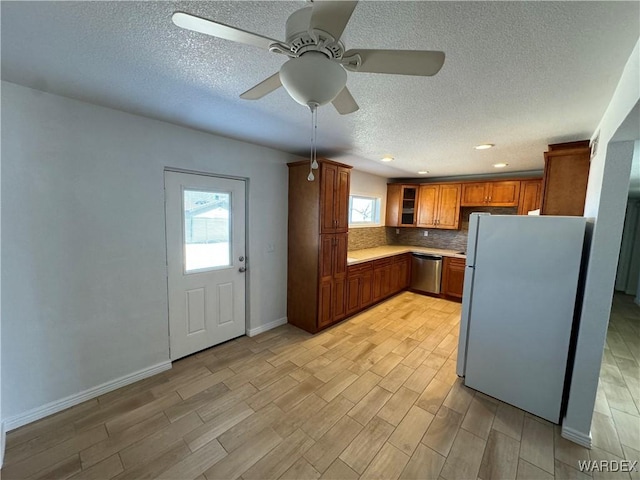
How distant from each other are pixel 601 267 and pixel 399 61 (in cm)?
195

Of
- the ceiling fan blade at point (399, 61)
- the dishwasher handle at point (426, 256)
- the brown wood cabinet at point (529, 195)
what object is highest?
the ceiling fan blade at point (399, 61)

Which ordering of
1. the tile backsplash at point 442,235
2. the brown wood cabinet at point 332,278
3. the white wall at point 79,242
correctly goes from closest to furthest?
the white wall at point 79,242
the brown wood cabinet at point 332,278
the tile backsplash at point 442,235

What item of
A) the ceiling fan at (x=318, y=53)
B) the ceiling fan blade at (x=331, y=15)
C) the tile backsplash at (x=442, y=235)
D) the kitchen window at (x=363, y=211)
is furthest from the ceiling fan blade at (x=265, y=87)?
the tile backsplash at (x=442, y=235)

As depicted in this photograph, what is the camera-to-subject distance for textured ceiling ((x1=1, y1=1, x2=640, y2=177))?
3.43ft

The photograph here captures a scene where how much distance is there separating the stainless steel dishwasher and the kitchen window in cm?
111

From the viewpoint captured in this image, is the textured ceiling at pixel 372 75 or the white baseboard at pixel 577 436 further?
the white baseboard at pixel 577 436

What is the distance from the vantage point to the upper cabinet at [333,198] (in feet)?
10.5

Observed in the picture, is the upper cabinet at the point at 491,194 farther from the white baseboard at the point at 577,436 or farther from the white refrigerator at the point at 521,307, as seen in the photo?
the white baseboard at the point at 577,436

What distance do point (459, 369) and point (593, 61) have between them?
249 cm

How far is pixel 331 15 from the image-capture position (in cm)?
81

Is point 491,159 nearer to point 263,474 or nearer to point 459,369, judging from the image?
point 459,369

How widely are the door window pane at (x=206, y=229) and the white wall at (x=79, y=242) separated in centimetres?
27

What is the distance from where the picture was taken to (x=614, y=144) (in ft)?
5.24

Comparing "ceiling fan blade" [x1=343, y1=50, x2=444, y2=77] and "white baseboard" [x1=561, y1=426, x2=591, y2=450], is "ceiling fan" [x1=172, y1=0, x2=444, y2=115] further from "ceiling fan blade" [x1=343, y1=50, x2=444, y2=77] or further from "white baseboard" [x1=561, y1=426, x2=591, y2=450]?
"white baseboard" [x1=561, y1=426, x2=591, y2=450]
